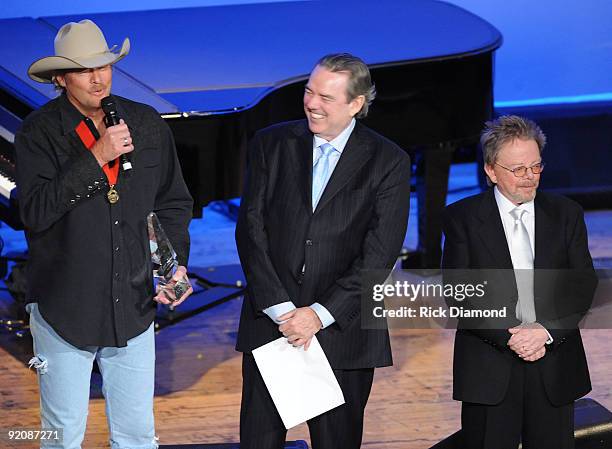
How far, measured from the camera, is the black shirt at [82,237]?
354 centimetres

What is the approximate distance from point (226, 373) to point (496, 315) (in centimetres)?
213

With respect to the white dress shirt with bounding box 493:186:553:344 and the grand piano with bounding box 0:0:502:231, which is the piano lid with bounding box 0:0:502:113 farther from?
the white dress shirt with bounding box 493:186:553:344

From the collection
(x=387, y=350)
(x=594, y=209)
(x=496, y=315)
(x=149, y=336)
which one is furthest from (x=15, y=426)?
(x=594, y=209)

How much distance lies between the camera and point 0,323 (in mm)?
6098

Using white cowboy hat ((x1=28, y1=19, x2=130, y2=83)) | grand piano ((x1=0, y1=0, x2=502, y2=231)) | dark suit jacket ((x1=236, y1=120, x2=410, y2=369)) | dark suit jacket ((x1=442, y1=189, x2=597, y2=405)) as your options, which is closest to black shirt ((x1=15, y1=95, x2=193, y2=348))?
white cowboy hat ((x1=28, y1=19, x2=130, y2=83))

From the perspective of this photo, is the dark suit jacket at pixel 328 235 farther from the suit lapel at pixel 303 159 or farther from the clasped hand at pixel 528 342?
the clasped hand at pixel 528 342

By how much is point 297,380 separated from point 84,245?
78cm

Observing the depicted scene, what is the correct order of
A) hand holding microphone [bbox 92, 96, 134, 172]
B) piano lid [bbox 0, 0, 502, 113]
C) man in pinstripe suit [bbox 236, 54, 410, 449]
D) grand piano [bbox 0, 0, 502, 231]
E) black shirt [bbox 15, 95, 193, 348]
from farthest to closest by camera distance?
piano lid [bbox 0, 0, 502, 113] < grand piano [bbox 0, 0, 502, 231] < man in pinstripe suit [bbox 236, 54, 410, 449] < black shirt [bbox 15, 95, 193, 348] < hand holding microphone [bbox 92, 96, 134, 172]

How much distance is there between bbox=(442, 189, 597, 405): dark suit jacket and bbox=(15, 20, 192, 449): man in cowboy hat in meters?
0.90

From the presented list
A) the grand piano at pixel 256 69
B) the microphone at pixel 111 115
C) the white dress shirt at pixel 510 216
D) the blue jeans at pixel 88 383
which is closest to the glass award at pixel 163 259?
the blue jeans at pixel 88 383

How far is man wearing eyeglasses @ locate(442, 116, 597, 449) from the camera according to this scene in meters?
3.64

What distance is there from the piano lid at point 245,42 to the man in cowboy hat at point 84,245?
187 cm

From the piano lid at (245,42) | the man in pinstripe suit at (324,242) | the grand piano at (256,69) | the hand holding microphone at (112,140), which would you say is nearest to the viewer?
the hand holding microphone at (112,140)

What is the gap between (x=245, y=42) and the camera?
6832 mm
